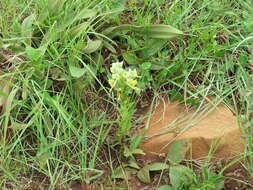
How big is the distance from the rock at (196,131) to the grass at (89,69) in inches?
2.6

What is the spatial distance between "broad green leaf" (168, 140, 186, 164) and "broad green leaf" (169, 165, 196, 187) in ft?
0.13

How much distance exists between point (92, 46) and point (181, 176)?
76 centimetres

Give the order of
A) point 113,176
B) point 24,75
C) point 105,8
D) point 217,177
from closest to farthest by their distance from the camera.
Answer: point 217,177 → point 113,176 → point 24,75 → point 105,8

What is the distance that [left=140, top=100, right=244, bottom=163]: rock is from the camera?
72.1 inches

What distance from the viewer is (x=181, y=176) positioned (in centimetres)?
175

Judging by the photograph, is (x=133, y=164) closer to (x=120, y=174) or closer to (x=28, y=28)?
(x=120, y=174)

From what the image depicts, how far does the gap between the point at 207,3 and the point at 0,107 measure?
4.09ft

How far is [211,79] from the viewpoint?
A: 6.69 feet

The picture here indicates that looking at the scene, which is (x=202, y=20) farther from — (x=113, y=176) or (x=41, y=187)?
(x=41, y=187)

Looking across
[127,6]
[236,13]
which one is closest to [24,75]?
[127,6]

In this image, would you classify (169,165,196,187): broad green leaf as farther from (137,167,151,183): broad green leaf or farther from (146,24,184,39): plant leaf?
(146,24,184,39): plant leaf

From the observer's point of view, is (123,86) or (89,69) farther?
(89,69)

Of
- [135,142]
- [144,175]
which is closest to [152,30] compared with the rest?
[135,142]

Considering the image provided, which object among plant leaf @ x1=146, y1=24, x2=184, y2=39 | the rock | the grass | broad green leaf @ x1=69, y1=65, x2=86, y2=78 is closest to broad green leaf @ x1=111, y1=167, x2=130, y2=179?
the grass
